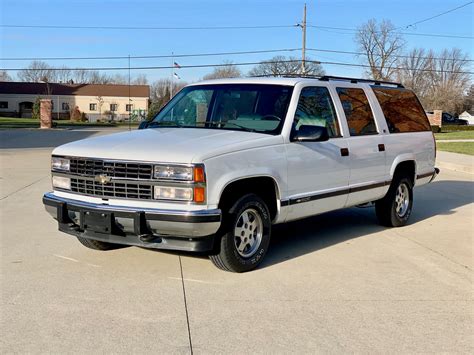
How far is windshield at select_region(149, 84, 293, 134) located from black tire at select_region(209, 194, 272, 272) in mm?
867

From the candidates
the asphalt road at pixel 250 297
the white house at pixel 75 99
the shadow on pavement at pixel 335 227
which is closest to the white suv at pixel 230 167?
the asphalt road at pixel 250 297

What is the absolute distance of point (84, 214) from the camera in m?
5.05

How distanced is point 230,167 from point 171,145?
1.95ft

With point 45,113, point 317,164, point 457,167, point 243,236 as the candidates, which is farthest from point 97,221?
point 45,113

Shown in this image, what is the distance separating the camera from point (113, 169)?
16.2 ft

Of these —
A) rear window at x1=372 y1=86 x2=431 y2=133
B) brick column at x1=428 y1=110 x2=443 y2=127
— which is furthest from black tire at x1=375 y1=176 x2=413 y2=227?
brick column at x1=428 y1=110 x2=443 y2=127

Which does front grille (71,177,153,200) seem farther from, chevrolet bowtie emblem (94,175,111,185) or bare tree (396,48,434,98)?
bare tree (396,48,434,98)

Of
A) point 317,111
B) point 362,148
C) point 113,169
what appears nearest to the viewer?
point 113,169

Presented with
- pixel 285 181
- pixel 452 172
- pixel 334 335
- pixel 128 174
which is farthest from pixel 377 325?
pixel 452 172

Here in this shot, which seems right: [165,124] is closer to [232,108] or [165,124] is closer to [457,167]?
[232,108]

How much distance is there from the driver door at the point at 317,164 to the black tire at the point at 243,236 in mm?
439

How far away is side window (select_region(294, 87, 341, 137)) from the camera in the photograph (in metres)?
6.04

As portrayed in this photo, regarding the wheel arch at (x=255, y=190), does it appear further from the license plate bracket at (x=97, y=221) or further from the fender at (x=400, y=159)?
the fender at (x=400, y=159)

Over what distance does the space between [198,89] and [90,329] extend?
364cm
